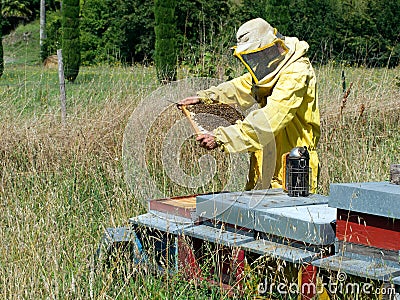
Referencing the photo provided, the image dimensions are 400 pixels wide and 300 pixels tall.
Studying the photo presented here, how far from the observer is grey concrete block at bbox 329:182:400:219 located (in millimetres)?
2477

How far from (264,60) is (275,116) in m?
0.40

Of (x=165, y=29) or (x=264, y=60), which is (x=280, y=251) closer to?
(x=264, y=60)

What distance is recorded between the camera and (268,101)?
346 cm

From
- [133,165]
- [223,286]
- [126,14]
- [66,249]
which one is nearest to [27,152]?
[133,165]

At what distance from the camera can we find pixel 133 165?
495 centimetres

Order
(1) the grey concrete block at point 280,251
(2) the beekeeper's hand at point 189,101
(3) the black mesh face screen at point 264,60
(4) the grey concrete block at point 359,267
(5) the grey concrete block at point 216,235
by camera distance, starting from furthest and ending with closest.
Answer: (2) the beekeeper's hand at point 189,101, (3) the black mesh face screen at point 264,60, (5) the grey concrete block at point 216,235, (1) the grey concrete block at point 280,251, (4) the grey concrete block at point 359,267

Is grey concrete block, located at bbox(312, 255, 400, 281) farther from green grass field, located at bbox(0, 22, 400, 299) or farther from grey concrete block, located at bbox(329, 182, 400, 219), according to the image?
green grass field, located at bbox(0, 22, 400, 299)

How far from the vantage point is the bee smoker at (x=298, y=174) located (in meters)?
3.28

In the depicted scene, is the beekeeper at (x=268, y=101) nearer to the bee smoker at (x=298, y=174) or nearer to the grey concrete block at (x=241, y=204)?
the bee smoker at (x=298, y=174)

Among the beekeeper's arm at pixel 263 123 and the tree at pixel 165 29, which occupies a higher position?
the tree at pixel 165 29

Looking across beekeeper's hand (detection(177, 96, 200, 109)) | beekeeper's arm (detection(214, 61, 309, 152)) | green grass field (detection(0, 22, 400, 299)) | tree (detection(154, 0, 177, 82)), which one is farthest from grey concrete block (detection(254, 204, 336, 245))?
tree (detection(154, 0, 177, 82))

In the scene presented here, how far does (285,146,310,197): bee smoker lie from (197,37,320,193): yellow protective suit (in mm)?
185

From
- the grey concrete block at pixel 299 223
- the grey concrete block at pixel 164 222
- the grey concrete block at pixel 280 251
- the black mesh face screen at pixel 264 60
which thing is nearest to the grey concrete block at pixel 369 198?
the grey concrete block at pixel 299 223

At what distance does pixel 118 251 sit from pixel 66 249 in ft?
1.82
